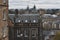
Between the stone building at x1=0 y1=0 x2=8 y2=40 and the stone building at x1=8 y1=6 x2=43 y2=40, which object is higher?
the stone building at x1=0 y1=0 x2=8 y2=40

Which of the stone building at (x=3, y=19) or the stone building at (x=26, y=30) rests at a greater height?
the stone building at (x=3, y=19)

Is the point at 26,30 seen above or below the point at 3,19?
below

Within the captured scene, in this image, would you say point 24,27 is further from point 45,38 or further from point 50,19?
point 50,19

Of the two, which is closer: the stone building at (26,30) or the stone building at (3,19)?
the stone building at (3,19)

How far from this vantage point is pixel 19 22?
129ft

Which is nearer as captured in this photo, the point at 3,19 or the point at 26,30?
the point at 3,19

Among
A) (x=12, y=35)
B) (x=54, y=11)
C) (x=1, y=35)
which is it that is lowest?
(x=54, y=11)

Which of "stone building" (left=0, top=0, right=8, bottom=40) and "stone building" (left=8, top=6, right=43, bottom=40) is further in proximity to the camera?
"stone building" (left=8, top=6, right=43, bottom=40)

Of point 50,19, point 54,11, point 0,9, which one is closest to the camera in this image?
point 0,9

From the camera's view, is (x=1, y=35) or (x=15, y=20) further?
(x=15, y=20)

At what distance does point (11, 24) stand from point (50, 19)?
31982 mm

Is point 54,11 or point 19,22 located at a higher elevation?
point 19,22

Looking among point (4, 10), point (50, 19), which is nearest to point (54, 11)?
Answer: point (50, 19)

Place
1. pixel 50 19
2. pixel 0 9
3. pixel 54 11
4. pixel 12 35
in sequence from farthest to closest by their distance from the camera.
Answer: pixel 54 11
pixel 50 19
pixel 12 35
pixel 0 9
